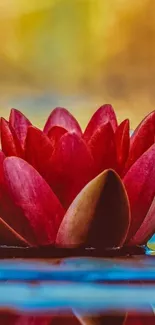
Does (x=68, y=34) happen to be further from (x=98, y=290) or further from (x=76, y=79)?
(x=98, y=290)

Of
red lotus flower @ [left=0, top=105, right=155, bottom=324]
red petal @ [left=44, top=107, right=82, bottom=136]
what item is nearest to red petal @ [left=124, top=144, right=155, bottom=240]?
red lotus flower @ [left=0, top=105, right=155, bottom=324]

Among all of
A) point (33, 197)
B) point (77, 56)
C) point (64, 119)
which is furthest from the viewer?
point (77, 56)

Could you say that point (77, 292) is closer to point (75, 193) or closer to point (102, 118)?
point (75, 193)

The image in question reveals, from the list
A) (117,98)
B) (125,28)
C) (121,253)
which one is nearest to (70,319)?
(121,253)

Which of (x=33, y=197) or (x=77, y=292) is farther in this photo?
(x=33, y=197)

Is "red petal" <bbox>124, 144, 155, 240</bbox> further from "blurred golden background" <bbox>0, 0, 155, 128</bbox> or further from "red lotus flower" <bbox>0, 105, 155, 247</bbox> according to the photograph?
"blurred golden background" <bbox>0, 0, 155, 128</bbox>

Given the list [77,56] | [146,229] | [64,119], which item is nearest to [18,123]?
[64,119]

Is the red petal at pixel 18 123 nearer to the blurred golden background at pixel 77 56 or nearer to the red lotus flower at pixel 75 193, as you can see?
the red lotus flower at pixel 75 193
